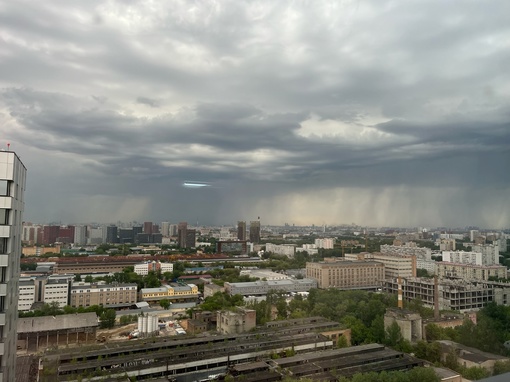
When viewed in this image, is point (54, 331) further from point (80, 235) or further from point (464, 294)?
point (464, 294)

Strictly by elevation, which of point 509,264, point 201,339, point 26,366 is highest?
point 509,264

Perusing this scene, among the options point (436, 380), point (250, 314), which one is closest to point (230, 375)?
point (436, 380)

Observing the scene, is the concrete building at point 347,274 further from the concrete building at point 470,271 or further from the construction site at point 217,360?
the construction site at point 217,360

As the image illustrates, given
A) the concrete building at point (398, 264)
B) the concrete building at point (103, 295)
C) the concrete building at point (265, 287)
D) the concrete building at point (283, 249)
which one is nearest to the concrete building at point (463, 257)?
the concrete building at point (398, 264)

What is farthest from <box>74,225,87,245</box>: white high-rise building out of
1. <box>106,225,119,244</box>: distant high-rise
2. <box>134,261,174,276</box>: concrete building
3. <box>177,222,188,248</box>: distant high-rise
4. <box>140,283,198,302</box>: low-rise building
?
<box>140,283,198,302</box>: low-rise building

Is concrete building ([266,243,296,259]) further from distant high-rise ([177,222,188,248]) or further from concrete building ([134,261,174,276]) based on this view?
concrete building ([134,261,174,276])

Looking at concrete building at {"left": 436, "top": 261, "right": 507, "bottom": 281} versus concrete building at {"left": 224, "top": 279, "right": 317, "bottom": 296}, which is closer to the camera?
concrete building at {"left": 436, "top": 261, "right": 507, "bottom": 281}

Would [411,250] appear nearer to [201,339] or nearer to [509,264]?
[509,264]
